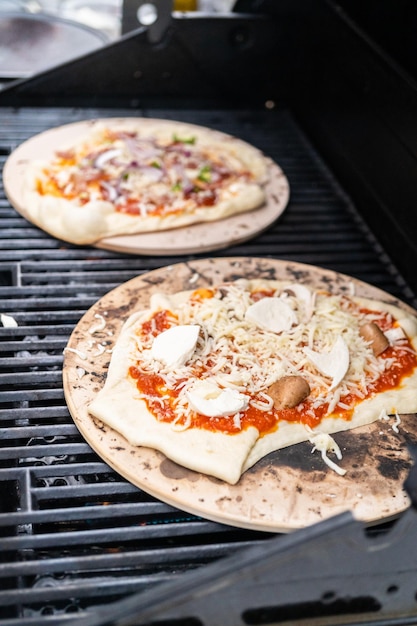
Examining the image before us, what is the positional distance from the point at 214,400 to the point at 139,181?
1.79m

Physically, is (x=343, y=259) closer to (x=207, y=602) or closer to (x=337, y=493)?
(x=337, y=493)

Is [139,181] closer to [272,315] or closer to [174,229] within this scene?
[174,229]

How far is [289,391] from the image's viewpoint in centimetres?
261

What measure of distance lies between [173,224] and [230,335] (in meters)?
1.02

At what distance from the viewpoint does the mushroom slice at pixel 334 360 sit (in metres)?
2.73

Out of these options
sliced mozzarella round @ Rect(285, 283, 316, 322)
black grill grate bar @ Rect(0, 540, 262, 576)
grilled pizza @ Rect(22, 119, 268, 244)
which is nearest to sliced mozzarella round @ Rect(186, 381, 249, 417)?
black grill grate bar @ Rect(0, 540, 262, 576)

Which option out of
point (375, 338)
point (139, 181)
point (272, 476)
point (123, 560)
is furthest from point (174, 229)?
point (123, 560)

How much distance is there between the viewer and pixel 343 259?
3.70 meters

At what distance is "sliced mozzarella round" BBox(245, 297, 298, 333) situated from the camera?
2.94 meters

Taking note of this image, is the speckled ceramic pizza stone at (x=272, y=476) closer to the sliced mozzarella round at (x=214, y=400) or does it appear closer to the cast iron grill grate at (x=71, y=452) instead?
the cast iron grill grate at (x=71, y=452)

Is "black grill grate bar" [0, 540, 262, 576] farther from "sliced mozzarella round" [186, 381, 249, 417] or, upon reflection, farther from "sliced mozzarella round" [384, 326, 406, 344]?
"sliced mozzarella round" [384, 326, 406, 344]

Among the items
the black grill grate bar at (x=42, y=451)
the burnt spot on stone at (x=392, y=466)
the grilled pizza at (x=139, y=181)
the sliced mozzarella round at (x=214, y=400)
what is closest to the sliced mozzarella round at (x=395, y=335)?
the burnt spot on stone at (x=392, y=466)

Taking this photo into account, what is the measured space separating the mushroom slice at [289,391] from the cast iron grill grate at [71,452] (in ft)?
1.56

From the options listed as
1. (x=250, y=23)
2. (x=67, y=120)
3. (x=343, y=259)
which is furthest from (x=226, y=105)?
(x=343, y=259)
